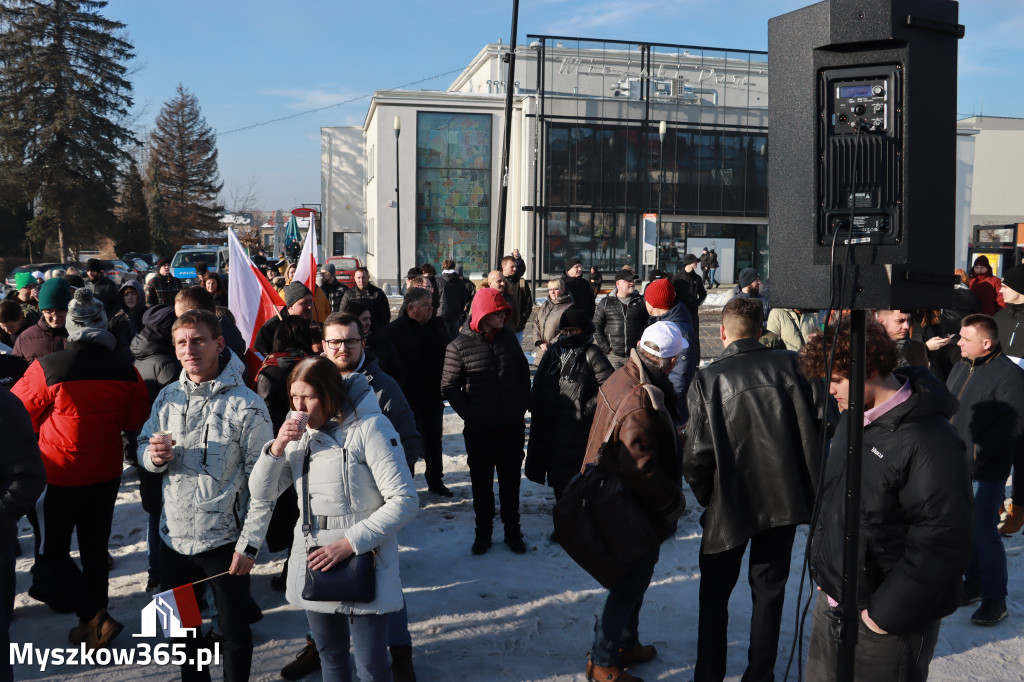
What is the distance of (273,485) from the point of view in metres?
3.39

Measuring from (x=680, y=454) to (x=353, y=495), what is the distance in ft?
5.29

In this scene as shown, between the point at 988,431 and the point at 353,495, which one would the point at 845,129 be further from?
the point at 988,431

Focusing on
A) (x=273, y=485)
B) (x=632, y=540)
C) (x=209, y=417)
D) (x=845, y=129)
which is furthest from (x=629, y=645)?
(x=845, y=129)

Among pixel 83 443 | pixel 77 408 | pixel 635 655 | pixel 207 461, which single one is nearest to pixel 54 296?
pixel 77 408

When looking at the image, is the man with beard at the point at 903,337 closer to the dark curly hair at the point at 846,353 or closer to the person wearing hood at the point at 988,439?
the person wearing hood at the point at 988,439

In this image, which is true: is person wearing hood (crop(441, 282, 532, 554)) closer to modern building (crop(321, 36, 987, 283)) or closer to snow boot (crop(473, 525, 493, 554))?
snow boot (crop(473, 525, 493, 554))

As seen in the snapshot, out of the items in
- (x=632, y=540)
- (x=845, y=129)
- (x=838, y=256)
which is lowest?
(x=632, y=540)

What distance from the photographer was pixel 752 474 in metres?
3.70

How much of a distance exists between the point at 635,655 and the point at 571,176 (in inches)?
1344

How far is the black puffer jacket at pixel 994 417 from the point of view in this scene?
4.79 metres

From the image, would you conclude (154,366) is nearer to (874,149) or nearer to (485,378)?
(485,378)

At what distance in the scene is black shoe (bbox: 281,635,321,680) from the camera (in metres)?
4.14

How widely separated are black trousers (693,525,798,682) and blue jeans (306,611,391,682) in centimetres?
150

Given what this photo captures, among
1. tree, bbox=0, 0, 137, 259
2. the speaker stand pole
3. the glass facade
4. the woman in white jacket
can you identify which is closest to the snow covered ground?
the woman in white jacket
